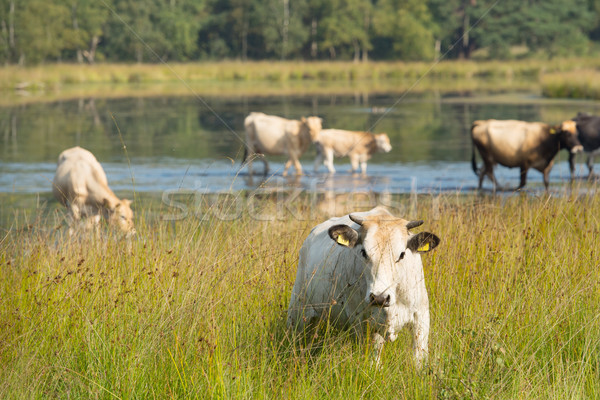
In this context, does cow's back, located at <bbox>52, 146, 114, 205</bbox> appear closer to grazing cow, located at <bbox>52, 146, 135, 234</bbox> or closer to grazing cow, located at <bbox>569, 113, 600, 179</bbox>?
grazing cow, located at <bbox>52, 146, 135, 234</bbox>

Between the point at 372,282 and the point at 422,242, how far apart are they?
386 mm

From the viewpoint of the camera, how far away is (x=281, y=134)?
58.9 feet

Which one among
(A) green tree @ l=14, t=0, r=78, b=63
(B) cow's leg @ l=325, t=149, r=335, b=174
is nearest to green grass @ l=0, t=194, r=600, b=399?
(B) cow's leg @ l=325, t=149, r=335, b=174

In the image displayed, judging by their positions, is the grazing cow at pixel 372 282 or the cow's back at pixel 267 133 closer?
the grazing cow at pixel 372 282

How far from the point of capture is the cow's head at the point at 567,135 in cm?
1427

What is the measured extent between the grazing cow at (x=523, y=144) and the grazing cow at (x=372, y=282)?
32.6 feet

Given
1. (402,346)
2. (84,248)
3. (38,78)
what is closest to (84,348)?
(402,346)

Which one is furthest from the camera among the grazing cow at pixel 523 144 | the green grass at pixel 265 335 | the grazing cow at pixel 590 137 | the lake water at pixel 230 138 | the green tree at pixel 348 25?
the green tree at pixel 348 25

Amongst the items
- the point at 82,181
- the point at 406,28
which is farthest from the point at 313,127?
the point at 406,28

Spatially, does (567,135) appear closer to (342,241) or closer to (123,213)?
(123,213)

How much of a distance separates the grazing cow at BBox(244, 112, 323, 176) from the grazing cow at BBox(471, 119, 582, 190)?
4515 mm

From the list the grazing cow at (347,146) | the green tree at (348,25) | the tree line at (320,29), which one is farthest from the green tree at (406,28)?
the grazing cow at (347,146)

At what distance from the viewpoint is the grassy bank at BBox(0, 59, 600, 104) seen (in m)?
49.1

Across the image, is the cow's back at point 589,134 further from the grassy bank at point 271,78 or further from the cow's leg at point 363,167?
the grassy bank at point 271,78
